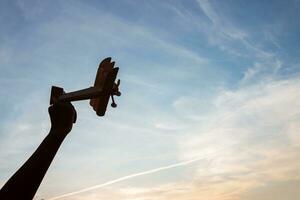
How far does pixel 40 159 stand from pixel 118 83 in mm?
3835

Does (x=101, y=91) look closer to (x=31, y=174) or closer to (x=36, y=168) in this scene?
(x=36, y=168)

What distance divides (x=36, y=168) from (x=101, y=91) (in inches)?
144

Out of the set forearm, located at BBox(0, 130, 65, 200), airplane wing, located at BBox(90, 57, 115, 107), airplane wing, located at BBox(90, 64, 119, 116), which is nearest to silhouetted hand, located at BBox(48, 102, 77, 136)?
forearm, located at BBox(0, 130, 65, 200)

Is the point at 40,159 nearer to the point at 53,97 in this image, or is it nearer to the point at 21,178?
the point at 21,178

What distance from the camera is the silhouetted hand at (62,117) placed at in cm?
909

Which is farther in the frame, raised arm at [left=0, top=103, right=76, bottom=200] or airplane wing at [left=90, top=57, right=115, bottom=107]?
airplane wing at [left=90, top=57, right=115, bottom=107]

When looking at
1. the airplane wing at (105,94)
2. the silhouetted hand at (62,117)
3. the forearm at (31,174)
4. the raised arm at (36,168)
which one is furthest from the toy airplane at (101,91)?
the forearm at (31,174)

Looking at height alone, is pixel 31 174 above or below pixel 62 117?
below

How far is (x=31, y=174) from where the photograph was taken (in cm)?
762

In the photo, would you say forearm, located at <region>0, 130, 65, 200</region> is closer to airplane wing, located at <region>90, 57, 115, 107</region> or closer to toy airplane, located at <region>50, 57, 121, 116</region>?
toy airplane, located at <region>50, 57, 121, 116</region>

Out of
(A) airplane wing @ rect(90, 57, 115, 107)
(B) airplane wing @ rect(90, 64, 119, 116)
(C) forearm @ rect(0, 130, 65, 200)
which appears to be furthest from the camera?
(A) airplane wing @ rect(90, 57, 115, 107)

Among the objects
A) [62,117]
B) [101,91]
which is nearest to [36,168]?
[62,117]

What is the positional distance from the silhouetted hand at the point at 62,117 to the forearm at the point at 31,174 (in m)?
0.56

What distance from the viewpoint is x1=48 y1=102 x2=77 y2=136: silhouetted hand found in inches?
358
